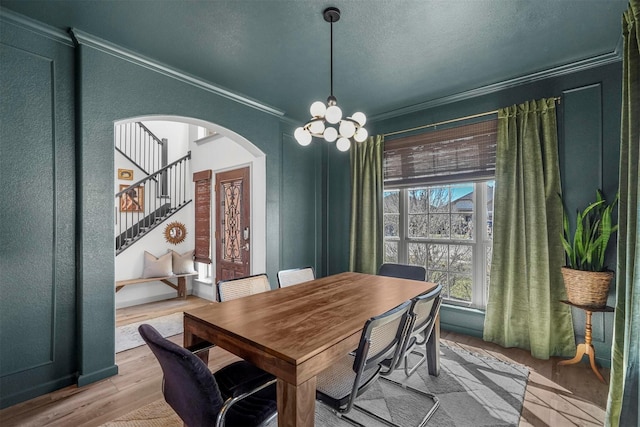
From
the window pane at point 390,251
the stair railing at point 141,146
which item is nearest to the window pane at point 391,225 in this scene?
the window pane at point 390,251

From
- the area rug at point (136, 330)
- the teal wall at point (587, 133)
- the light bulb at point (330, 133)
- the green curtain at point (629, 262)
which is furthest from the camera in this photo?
the area rug at point (136, 330)

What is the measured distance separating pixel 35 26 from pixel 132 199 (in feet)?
10.9

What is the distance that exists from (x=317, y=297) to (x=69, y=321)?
1.98 m

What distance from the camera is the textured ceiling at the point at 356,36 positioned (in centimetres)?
200

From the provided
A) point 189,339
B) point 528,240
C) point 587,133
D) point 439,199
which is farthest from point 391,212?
point 189,339

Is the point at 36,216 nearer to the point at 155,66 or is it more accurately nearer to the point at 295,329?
the point at 155,66

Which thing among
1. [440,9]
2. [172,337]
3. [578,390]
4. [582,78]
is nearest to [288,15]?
[440,9]

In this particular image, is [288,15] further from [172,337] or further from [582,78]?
[172,337]

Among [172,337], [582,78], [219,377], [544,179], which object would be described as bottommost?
[172,337]

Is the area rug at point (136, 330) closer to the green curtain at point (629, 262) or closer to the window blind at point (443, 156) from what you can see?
the window blind at point (443, 156)

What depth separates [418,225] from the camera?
3.75 m

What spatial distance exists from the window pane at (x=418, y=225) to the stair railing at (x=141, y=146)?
4841mm

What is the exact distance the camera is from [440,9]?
2.01 m

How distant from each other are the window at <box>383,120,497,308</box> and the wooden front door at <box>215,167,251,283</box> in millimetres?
2048
